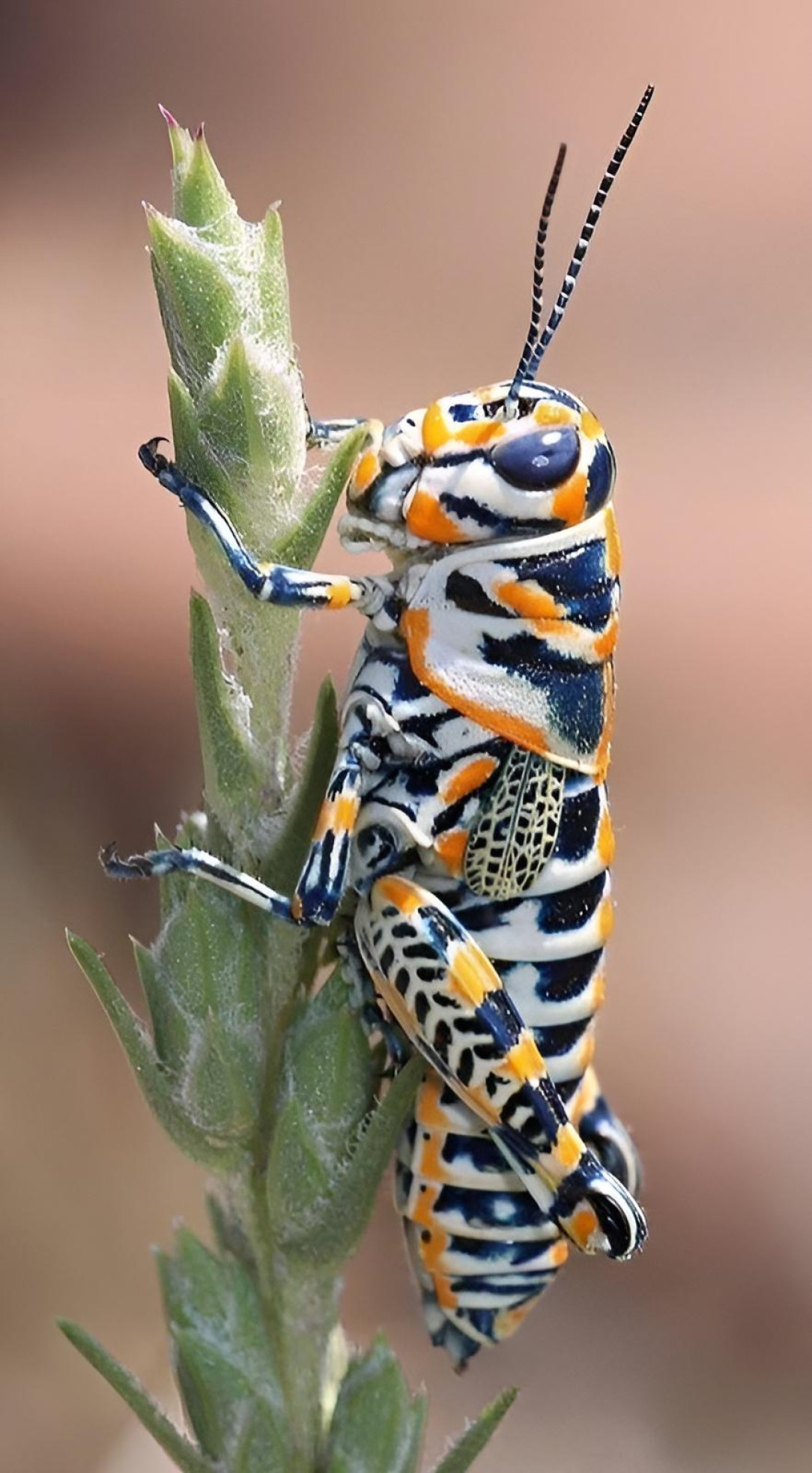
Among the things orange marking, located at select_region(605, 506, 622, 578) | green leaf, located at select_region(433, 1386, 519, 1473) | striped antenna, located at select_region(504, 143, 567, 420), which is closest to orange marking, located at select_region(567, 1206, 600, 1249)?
green leaf, located at select_region(433, 1386, 519, 1473)

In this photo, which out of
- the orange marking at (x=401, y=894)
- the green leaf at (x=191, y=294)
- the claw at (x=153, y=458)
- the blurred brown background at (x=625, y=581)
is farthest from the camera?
the blurred brown background at (x=625, y=581)

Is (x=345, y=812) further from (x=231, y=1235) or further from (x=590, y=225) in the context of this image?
(x=590, y=225)

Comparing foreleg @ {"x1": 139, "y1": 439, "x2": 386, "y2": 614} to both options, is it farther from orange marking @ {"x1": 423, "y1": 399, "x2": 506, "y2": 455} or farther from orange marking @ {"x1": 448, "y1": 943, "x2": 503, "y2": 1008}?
orange marking @ {"x1": 448, "y1": 943, "x2": 503, "y2": 1008}

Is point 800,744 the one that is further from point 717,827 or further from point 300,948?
point 300,948

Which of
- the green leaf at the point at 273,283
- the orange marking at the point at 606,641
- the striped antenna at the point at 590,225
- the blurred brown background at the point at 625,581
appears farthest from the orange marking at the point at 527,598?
the blurred brown background at the point at 625,581

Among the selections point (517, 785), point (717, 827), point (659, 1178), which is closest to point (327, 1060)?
point (517, 785)

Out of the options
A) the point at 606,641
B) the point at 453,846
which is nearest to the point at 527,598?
the point at 606,641

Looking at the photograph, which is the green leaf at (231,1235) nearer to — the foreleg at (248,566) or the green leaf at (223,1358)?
the green leaf at (223,1358)
